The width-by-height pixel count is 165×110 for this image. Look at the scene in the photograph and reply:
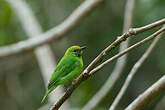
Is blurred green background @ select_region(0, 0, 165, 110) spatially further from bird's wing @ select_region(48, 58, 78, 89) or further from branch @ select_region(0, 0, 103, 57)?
bird's wing @ select_region(48, 58, 78, 89)

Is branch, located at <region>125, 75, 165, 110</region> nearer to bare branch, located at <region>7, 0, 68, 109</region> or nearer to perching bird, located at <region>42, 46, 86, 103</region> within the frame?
perching bird, located at <region>42, 46, 86, 103</region>

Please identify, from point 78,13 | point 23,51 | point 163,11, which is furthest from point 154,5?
point 23,51

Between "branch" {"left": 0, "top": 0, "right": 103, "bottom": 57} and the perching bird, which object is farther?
"branch" {"left": 0, "top": 0, "right": 103, "bottom": 57}

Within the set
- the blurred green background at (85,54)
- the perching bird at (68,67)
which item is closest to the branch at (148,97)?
the perching bird at (68,67)

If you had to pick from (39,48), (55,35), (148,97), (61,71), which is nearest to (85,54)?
(39,48)

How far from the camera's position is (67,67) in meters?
2.74

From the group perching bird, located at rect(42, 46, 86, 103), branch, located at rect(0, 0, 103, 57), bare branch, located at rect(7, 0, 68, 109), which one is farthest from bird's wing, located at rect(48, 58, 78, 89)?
branch, located at rect(0, 0, 103, 57)

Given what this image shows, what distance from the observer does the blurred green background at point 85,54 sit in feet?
16.0

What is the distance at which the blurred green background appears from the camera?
16.0ft

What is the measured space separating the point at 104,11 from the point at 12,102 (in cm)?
129

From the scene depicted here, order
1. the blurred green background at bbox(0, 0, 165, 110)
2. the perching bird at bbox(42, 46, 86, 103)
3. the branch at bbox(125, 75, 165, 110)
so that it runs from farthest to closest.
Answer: the blurred green background at bbox(0, 0, 165, 110) → the perching bird at bbox(42, 46, 86, 103) → the branch at bbox(125, 75, 165, 110)

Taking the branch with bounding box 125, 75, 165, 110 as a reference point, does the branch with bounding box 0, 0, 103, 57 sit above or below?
above

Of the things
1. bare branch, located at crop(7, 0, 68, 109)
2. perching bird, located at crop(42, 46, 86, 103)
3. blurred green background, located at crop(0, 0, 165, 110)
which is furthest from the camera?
blurred green background, located at crop(0, 0, 165, 110)

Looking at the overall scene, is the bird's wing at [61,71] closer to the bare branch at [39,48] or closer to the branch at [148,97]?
the bare branch at [39,48]
